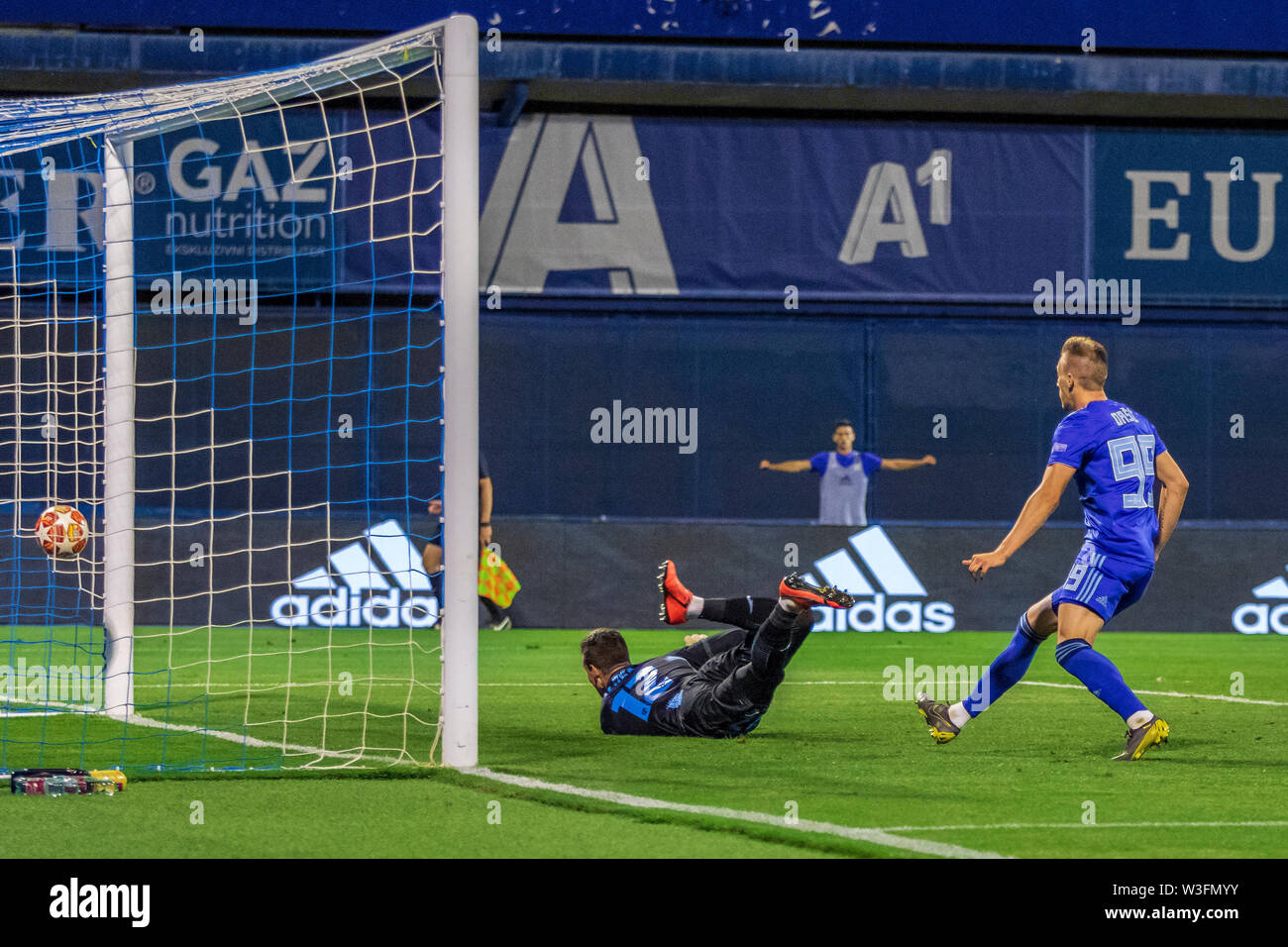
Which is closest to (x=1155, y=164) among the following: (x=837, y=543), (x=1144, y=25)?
(x=1144, y=25)

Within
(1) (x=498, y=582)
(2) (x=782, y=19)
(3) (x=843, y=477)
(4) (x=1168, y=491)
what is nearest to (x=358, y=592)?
(1) (x=498, y=582)

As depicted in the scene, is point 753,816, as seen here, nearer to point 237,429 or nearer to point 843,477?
point 843,477

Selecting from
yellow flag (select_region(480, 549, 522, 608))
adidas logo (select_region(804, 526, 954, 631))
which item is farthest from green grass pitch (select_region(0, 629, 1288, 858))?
adidas logo (select_region(804, 526, 954, 631))

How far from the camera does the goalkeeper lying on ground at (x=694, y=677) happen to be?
22.6 feet

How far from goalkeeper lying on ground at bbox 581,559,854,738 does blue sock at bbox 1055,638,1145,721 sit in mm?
914

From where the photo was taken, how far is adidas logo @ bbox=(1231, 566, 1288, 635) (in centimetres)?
1560

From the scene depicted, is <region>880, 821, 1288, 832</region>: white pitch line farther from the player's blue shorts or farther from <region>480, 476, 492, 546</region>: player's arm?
<region>480, 476, 492, 546</region>: player's arm

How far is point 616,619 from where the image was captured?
1523 cm

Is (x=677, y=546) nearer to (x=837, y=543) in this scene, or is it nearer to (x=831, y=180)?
(x=837, y=543)

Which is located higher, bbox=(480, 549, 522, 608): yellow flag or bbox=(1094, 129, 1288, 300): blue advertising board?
bbox=(1094, 129, 1288, 300): blue advertising board

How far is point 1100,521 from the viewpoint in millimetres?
6742

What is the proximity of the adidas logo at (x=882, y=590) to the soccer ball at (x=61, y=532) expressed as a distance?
8359 mm

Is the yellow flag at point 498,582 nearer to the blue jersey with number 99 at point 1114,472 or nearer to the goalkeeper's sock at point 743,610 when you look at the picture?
the goalkeeper's sock at point 743,610

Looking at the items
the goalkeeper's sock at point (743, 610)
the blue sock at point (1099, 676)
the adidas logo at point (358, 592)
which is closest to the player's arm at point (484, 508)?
the adidas logo at point (358, 592)
